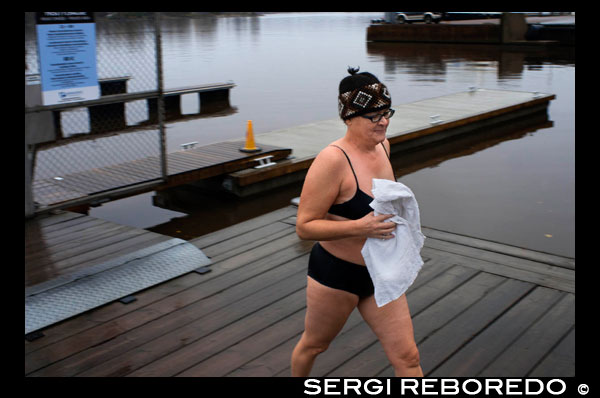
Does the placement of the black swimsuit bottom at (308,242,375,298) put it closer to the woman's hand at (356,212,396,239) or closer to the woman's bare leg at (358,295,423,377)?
the woman's bare leg at (358,295,423,377)

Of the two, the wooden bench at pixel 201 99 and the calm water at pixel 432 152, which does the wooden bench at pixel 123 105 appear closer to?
the wooden bench at pixel 201 99

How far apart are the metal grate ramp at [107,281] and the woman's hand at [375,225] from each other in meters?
2.63

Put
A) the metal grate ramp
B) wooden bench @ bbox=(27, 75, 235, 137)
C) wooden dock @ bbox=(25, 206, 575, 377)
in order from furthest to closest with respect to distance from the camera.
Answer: wooden bench @ bbox=(27, 75, 235, 137) → the metal grate ramp → wooden dock @ bbox=(25, 206, 575, 377)

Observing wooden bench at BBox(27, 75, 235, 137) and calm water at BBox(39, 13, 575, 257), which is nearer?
calm water at BBox(39, 13, 575, 257)

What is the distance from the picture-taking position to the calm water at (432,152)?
8.05 meters

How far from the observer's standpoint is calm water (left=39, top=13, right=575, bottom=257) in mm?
8047

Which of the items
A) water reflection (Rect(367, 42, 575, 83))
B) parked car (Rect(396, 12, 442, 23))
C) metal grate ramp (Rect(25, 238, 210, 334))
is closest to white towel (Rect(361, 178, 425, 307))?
metal grate ramp (Rect(25, 238, 210, 334))

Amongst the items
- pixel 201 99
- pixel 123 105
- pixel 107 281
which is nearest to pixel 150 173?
pixel 107 281

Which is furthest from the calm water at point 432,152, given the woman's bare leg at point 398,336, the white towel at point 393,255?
the white towel at point 393,255

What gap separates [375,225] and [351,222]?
0.11 m

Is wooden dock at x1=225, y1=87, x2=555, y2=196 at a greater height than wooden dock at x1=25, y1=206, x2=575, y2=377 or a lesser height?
greater

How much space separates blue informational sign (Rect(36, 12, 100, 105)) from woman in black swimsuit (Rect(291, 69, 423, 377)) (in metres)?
4.00

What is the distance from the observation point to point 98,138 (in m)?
12.9

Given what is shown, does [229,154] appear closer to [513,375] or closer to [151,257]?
[151,257]
